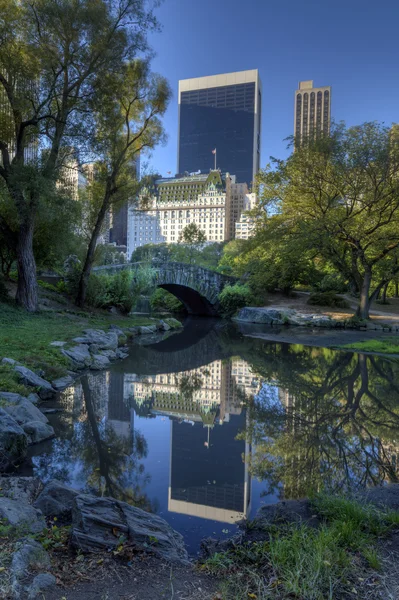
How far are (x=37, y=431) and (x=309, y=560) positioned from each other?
3793 millimetres

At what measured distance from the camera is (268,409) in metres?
6.82

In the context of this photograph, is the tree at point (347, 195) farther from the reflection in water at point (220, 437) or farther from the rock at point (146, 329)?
the reflection in water at point (220, 437)

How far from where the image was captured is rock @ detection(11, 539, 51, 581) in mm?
2244

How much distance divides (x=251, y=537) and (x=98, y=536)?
3.51 ft

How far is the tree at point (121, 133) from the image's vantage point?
17.0 meters

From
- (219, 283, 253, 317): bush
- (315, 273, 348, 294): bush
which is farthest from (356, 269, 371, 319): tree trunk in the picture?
(219, 283, 253, 317): bush

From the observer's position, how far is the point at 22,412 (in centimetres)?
525

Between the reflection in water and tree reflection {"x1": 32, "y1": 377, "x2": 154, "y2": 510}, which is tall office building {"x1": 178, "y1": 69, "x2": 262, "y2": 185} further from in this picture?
tree reflection {"x1": 32, "y1": 377, "x2": 154, "y2": 510}

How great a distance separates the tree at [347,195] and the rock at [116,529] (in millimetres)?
17597

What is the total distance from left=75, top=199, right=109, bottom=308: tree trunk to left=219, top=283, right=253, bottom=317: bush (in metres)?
12.8

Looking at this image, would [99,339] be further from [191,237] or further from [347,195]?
[191,237]

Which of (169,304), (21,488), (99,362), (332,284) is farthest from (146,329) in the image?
(169,304)

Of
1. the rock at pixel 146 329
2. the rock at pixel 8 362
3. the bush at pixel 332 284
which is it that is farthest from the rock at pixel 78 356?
the bush at pixel 332 284

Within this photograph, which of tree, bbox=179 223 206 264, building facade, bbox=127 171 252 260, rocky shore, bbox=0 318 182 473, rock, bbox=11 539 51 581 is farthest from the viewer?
building facade, bbox=127 171 252 260
